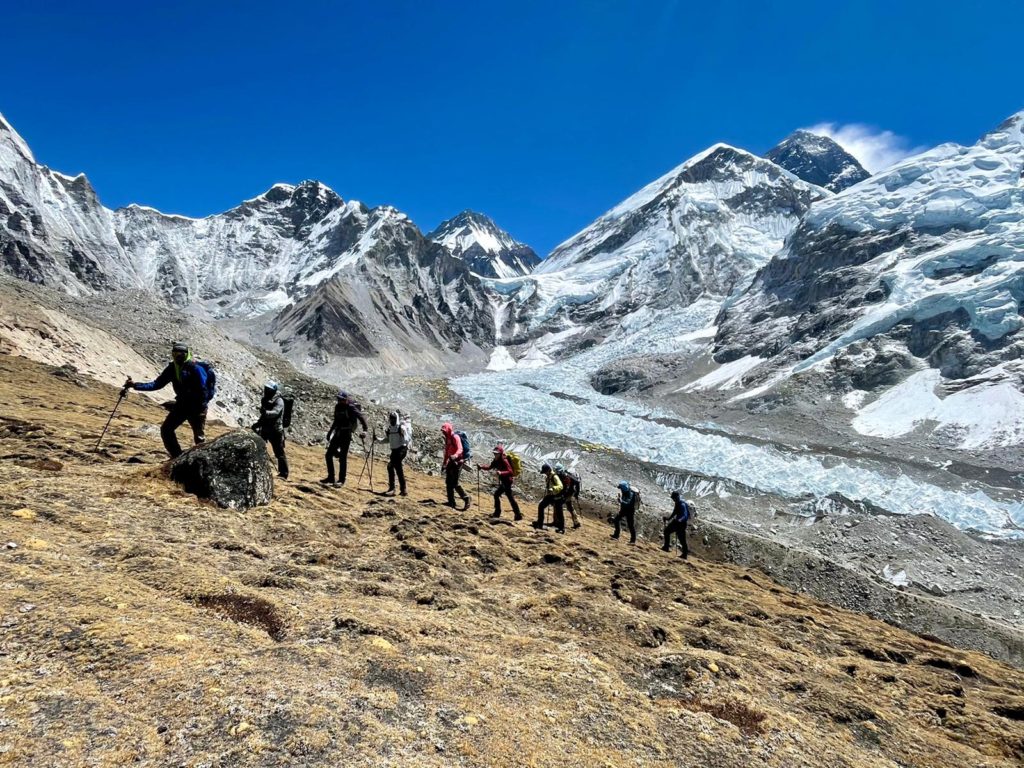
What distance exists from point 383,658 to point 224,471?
5553 mm

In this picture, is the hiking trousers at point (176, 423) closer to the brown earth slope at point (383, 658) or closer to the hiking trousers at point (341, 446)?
the brown earth slope at point (383, 658)

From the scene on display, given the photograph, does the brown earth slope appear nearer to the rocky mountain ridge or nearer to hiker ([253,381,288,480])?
hiker ([253,381,288,480])

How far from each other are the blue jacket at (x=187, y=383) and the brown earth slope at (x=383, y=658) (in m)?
1.36

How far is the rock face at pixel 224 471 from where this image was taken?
9.64m

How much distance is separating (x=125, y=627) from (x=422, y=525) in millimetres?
7284

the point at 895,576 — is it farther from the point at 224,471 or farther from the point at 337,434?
the point at 224,471

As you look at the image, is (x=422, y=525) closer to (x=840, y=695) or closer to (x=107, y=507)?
(x=107, y=507)

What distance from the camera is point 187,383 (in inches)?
420

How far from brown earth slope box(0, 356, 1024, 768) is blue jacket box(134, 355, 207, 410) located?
4.46ft

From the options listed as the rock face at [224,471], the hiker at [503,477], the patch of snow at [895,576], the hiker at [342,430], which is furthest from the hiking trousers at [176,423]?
the patch of snow at [895,576]

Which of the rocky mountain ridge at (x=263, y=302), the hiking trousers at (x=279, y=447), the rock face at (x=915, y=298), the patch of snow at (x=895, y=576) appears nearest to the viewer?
the hiking trousers at (x=279, y=447)

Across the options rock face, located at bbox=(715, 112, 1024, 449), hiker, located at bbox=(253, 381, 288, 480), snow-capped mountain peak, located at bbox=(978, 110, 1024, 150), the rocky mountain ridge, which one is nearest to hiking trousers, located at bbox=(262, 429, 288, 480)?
hiker, located at bbox=(253, 381, 288, 480)

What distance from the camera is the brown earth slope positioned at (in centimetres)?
434

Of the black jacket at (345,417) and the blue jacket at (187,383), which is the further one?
the black jacket at (345,417)
